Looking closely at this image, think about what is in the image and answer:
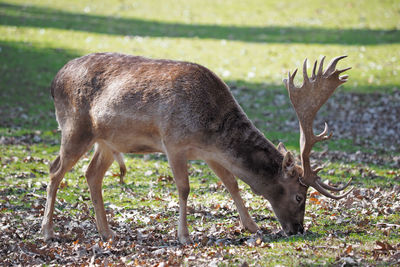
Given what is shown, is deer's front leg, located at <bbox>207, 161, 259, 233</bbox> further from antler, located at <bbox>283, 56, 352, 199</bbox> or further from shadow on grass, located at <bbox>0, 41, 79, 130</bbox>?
shadow on grass, located at <bbox>0, 41, 79, 130</bbox>

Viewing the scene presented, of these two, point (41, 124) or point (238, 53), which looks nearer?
point (41, 124)

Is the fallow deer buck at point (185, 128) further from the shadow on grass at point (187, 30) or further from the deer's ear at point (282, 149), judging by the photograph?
the shadow on grass at point (187, 30)

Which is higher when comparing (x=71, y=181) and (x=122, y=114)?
(x=122, y=114)

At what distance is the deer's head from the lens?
24.6ft

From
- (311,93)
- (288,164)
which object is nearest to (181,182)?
(288,164)

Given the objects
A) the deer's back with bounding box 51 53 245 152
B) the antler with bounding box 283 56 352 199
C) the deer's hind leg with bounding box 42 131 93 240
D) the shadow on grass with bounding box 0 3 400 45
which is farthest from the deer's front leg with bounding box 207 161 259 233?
the shadow on grass with bounding box 0 3 400 45

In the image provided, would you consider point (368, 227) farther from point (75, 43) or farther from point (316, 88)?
point (75, 43)

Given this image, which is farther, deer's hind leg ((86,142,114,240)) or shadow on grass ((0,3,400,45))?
shadow on grass ((0,3,400,45))

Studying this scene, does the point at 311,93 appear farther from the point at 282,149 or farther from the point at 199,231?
the point at 199,231

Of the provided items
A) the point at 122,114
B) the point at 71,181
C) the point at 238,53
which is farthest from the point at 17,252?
the point at 238,53

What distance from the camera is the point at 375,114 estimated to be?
15.7 meters

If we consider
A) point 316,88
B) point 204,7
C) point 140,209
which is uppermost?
point 316,88

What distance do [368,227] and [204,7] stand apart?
24631mm

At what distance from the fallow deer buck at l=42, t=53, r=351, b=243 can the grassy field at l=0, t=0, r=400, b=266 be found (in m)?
0.57
